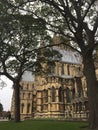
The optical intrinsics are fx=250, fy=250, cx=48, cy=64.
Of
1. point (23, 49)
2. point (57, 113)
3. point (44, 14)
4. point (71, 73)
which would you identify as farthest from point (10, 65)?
point (71, 73)

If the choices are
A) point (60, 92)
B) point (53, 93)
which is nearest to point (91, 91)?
point (53, 93)

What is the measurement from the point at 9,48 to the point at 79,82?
39.3 m

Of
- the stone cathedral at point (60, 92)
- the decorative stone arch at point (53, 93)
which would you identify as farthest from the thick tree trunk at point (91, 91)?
the decorative stone arch at point (53, 93)

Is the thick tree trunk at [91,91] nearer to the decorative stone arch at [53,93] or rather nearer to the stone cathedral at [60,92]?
the stone cathedral at [60,92]

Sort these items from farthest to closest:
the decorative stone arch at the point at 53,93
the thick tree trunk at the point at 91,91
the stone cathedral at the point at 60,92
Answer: the decorative stone arch at the point at 53,93, the stone cathedral at the point at 60,92, the thick tree trunk at the point at 91,91

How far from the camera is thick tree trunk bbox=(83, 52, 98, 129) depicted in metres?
16.5

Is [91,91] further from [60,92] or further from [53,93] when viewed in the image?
[60,92]

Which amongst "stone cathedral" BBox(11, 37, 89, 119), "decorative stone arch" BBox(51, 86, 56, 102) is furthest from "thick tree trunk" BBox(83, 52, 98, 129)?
"decorative stone arch" BBox(51, 86, 56, 102)

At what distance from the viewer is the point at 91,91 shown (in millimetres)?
17281

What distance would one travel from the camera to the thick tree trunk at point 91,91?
650 inches

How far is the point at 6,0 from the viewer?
19172 millimetres

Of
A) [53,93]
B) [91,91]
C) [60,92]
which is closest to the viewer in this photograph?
[91,91]

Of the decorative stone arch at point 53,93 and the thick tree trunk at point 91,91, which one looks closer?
the thick tree trunk at point 91,91

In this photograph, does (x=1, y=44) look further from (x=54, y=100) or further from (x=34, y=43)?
(x=54, y=100)
